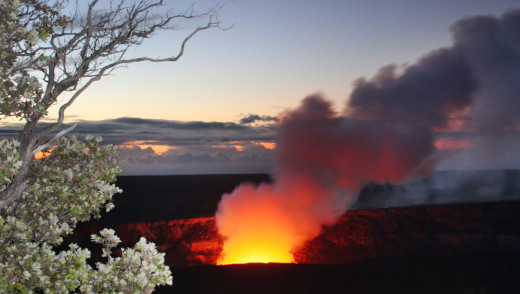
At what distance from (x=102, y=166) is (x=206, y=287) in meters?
11.4

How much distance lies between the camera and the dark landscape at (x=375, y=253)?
714 inches

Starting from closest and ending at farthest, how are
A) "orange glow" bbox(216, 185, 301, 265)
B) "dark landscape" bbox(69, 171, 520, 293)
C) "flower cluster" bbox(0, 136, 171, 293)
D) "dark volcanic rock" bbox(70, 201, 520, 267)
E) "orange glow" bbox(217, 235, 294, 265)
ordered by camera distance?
1. "flower cluster" bbox(0, 136, 171, 293)
2. "dark landscape" bbox(69, 171, 520, 293)
3. "dark volcanic rock" bbox(70, 201, 520, 267)
4. "orange glow" bbox(217, 235, 294, 265)
5. "orange glow" bbox(216, 185, 301, 265)

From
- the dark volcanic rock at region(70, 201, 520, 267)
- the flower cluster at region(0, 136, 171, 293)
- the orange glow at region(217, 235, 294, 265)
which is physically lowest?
the orange glow at region(217, 235, 294, 265)

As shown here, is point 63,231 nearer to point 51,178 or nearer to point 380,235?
point 51,178

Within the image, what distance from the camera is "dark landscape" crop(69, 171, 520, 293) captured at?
1814 centimetres

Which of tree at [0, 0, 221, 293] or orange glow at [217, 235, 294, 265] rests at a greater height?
tree at [0, 0, 221, 293]

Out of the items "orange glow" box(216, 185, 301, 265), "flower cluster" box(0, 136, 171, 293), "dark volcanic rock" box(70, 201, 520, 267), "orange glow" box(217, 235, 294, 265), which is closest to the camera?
"flower cluster" box(0, 136, 171, 293)

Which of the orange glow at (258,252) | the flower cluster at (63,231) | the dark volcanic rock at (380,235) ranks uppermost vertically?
the flower cluster at (63,231)

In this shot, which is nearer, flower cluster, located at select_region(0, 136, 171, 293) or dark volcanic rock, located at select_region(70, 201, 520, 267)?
flower cluster, located at select_region(0, 136, 171, 293)

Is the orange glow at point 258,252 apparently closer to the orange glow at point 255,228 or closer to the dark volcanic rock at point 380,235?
the orange glow at point 255,228

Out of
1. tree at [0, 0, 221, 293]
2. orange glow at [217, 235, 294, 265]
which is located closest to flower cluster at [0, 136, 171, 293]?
tree at [0, 0, 221, 293]

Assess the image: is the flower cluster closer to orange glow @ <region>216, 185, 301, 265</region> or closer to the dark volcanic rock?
the dark volcanic rock

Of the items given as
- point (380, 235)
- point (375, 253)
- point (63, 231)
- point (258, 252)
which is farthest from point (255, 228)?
point (63, 231)

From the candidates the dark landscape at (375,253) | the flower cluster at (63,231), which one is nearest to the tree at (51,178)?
the flower cluster at (63,231)
